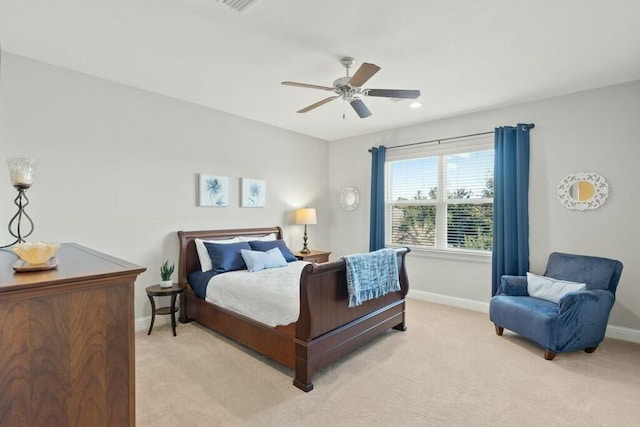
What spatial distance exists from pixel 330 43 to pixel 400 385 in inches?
110

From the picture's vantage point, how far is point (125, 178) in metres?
3.44

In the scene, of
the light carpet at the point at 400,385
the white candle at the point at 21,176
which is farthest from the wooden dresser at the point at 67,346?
the light carpet at the point at 400,385

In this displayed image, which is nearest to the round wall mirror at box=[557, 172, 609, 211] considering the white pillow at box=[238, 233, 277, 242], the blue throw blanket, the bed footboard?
the blue throw blanket

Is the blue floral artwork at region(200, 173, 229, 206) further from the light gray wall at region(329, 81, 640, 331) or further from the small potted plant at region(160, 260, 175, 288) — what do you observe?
the light gray wall at region(329, 81, 640, 331)

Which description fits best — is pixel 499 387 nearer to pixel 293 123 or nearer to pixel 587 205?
pixel 587 205

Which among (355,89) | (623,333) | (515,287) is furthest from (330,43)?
(623,333)

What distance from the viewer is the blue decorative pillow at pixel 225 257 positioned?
3.70 meters

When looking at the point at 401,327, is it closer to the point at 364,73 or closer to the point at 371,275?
the point at 371,275

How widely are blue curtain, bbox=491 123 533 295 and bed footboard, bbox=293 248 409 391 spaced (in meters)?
1.89

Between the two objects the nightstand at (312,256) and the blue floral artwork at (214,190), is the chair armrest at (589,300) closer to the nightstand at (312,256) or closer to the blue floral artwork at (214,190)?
the nightstand at (312,256)

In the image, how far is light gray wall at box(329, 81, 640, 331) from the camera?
330cm

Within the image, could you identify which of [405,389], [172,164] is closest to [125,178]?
[172,164]

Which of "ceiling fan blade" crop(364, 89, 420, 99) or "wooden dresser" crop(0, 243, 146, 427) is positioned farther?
"ceiling fan blade" crop(364, 89, 420, 99)

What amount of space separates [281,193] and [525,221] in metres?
3.47
